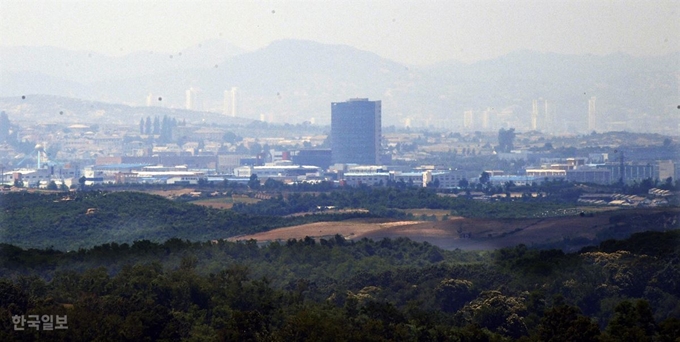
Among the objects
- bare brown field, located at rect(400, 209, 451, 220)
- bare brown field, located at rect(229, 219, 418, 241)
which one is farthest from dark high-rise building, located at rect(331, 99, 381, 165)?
bare brown field, located at rect(229, 219, 418, 241)

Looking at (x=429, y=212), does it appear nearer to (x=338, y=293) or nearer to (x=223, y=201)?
(x=223, y=201)

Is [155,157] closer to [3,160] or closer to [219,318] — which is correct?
[3,160]

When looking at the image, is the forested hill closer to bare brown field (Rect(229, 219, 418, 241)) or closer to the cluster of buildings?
bare brown field (Rect(229, 219, 418, 241))

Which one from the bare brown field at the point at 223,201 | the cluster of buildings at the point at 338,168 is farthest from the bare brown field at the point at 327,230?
the cluster of buildings at the point at 338,168

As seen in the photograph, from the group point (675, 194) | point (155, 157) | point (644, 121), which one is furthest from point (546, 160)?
point (675, 194)

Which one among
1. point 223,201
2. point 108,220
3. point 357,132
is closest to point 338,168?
point 357,132

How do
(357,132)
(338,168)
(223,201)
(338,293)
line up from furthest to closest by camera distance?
(357,132), (338,168), (223,201), (338,293)
